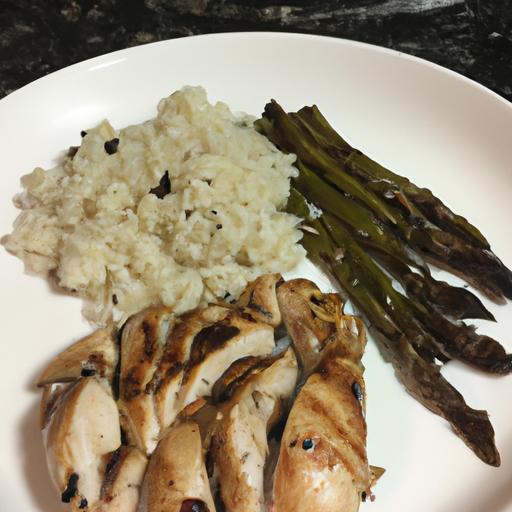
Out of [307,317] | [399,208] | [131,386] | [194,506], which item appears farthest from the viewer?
[399,208]

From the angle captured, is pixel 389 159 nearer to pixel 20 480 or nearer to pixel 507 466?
pixel 507 466

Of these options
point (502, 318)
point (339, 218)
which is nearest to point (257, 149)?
point (339, 218)

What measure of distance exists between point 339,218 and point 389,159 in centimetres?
71

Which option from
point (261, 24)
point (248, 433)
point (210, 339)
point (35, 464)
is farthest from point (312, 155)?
point (35, 464)

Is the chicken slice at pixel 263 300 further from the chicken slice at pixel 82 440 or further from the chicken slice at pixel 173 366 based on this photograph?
the chicken slice at pixel 82 440

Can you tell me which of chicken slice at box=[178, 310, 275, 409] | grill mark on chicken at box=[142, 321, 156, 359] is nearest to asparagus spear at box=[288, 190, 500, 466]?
chicken slice at box=[178, 310, 275, 409]

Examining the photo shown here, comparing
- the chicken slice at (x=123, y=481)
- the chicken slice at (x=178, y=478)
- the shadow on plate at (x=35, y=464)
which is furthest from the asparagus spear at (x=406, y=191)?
the shadow on plate at (x=35, y=464)

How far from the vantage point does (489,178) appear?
370 cm

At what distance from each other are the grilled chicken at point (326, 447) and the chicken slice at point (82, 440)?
0.72 meters

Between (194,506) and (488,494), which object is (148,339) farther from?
(488,494)

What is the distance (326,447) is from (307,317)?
0.73 meters

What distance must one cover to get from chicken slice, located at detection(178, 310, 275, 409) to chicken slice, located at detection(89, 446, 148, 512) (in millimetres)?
293

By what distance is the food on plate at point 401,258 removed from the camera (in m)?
2.90

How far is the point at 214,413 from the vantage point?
249 centimetres
